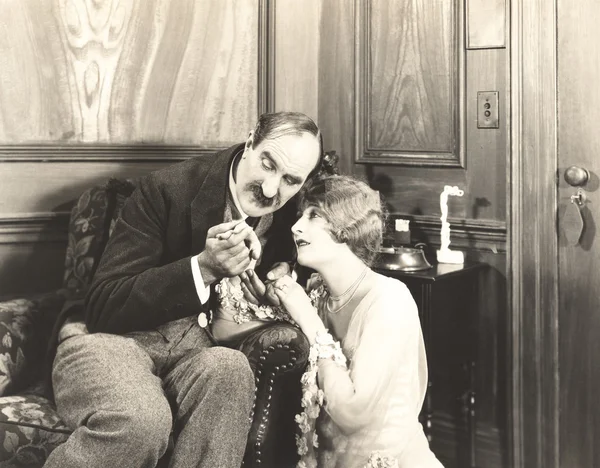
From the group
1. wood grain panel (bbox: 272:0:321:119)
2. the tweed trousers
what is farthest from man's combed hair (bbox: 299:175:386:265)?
wood grain panel (bbox: 272:0:321:119)

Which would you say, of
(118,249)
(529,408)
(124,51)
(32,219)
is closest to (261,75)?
(124,51)

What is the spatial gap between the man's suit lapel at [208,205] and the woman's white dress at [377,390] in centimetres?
53

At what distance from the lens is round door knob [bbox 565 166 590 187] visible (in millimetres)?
2842

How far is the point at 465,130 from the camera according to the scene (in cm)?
319

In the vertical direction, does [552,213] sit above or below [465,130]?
below

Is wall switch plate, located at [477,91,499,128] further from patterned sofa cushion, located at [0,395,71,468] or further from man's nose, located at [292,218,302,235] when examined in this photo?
patterned sofa cushion, located at [0,395,71,468]

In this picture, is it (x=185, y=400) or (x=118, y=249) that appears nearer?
(x=185, y=400)

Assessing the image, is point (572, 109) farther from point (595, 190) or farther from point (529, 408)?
point (529, 408)

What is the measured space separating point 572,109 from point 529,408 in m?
1.18

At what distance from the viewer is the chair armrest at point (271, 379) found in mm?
A: 2258

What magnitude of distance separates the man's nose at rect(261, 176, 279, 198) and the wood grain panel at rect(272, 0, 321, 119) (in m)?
1.35

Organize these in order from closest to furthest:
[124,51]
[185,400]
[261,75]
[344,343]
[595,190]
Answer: [185,400] → [344,343] → [595,190] → [124,51] → [261,75]

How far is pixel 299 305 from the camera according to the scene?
7.77 ft

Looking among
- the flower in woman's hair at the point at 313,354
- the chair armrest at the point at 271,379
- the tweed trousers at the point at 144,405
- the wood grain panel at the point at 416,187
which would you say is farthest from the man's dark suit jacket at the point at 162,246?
the wood grain panel at the point at 416,187
